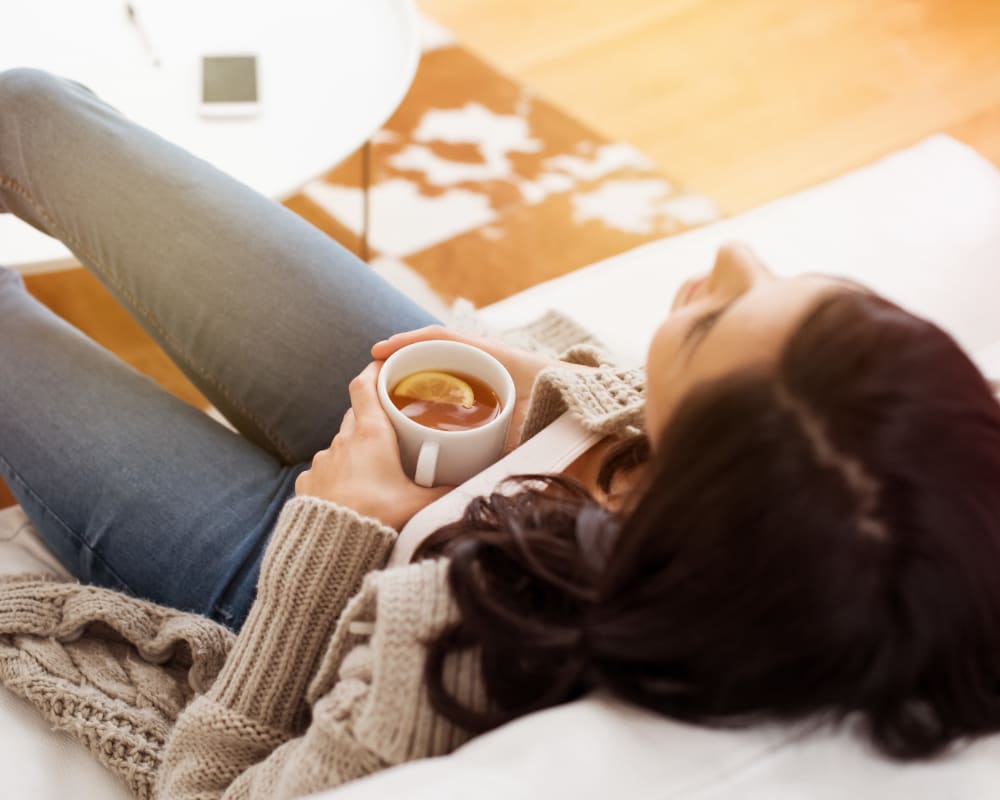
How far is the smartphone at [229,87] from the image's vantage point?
134 centimetres

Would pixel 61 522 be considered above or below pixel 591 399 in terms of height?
below

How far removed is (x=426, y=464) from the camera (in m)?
0.77

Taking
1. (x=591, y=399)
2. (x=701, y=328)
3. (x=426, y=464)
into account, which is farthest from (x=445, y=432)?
(x=701, y=328)

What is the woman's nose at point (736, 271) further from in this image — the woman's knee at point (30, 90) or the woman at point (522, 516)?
the woman's knee at point (30, 90)

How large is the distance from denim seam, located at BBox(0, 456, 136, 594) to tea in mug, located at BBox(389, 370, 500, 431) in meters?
0.34

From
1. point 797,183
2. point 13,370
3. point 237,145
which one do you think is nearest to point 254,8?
point 237,145

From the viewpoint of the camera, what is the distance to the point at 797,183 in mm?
2141

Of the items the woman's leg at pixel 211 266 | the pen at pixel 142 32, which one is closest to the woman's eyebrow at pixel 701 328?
the woman's leg at pixel 211 266

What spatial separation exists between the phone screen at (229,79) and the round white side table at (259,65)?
2 cm

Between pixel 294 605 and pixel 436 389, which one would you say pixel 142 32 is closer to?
pixel 436 389

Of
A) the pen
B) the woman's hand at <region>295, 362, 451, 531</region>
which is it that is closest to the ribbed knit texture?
the woman's hand at <region>295, 362, 451, 531</region>

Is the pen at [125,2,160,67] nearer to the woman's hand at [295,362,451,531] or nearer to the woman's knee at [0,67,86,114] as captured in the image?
the woman's knee at [0,67,86,114]

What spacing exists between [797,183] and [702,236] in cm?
98

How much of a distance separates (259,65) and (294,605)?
1.01 meters
